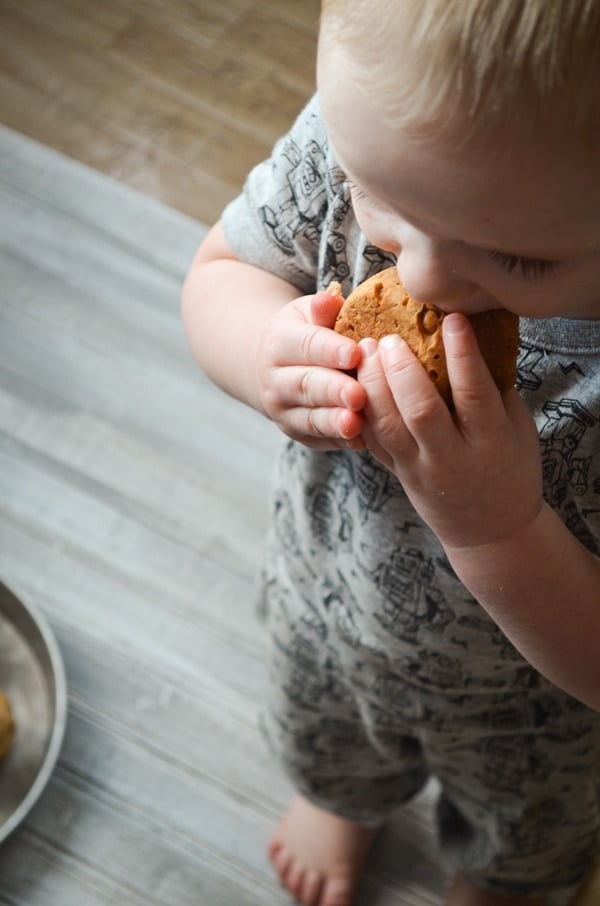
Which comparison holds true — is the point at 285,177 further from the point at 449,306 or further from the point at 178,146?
the point at 178,146

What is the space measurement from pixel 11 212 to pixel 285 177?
3.02ft

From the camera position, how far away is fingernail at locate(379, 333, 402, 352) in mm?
517

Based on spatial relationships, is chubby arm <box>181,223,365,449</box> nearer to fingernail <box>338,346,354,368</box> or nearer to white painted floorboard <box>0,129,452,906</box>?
fingernail <box>338,346,354,368</box>

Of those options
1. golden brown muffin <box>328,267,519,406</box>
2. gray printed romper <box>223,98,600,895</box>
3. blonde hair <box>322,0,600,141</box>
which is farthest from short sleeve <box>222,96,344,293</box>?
blonde hair <box>322,0,600,141</box>

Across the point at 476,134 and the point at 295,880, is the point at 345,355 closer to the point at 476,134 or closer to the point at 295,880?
the point at 476,134

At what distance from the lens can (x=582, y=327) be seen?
0.57m

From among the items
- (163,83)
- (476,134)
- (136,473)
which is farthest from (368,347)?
(163,83)

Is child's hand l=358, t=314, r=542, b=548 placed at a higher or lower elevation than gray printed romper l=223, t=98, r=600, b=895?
higher

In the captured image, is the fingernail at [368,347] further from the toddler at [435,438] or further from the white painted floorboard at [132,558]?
the white painted floorboard at [132,558]

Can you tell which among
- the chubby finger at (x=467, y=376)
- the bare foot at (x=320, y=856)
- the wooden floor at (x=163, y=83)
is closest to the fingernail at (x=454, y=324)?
the chubby finger at (x=467, y=376)

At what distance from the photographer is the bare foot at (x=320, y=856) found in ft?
3.59

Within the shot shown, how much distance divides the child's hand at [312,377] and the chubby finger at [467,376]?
5 cm

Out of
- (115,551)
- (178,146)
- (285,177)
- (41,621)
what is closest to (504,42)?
(285,177)

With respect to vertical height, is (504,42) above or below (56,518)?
above
